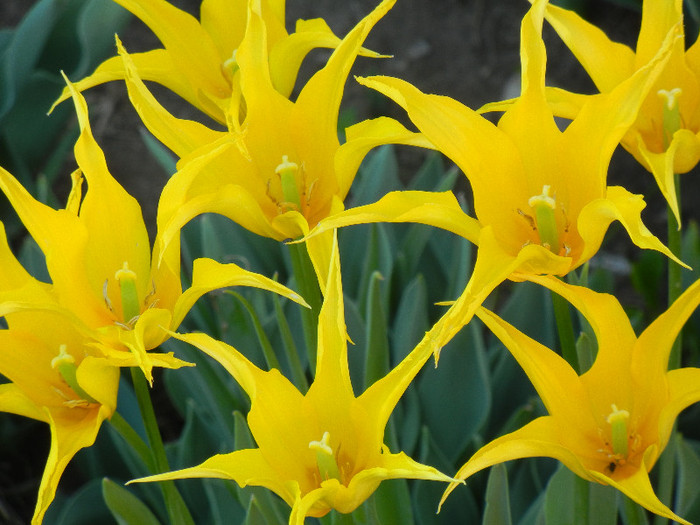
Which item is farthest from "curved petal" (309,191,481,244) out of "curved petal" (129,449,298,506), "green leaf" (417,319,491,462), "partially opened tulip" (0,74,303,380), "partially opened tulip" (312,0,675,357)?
"green leaf" (417,319,491,462)

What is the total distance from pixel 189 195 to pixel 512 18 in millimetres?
2392

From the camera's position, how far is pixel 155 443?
985 mm

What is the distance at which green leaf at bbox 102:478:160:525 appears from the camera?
46.1 inches

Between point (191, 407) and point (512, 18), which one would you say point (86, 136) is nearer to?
point (191, 407)

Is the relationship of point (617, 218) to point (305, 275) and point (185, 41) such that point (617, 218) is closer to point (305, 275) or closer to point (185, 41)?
point (305, 275)

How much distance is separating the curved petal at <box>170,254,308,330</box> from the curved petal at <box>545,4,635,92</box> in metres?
0.42

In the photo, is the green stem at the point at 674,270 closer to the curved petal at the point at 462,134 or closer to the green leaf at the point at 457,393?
the curved petal at the point at 462,134

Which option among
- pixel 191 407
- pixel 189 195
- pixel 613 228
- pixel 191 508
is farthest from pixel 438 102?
pixel 613 228

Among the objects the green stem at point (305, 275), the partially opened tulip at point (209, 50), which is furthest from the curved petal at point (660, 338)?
the partially opened tulip at point (209, 50)

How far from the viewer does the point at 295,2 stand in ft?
10.3

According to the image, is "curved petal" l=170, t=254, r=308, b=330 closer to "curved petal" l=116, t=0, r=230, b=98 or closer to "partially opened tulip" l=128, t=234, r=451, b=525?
→ "partially opened tulip" l=128, t=234, r=451, b=525

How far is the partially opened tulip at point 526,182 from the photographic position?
0.82 metres

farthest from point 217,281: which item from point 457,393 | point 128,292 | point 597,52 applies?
point 457,393

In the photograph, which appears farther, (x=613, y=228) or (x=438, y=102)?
(x=613, y=228)
